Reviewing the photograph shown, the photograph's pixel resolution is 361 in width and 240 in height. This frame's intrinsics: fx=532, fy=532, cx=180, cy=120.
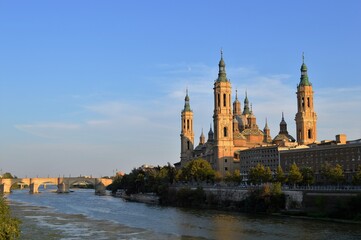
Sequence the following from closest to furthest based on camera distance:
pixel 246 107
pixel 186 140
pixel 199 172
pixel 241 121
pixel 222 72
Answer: pixel 199 172 < pixel 222 72 < pixel 241 121 < pixel 246 107 < pixel 186 140

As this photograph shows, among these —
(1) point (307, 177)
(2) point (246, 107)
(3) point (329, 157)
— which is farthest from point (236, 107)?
(1) point (307, 177)

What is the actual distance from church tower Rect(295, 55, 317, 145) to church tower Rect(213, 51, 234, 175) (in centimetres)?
1896

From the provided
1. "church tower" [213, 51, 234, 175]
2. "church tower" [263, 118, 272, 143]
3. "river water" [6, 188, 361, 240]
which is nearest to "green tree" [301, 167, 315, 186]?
"river water" [6, 188, 361, 240]

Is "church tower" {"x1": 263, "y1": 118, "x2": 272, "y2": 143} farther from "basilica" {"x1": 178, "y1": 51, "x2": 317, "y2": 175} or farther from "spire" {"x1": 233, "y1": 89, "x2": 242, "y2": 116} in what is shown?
"spire" {"x1": 233, "y1": 89, "x2": 242, "y2": 116}

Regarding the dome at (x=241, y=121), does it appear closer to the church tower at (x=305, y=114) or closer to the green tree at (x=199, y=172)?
the church tower at (x=305, y=114)

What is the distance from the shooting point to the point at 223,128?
14575 cm

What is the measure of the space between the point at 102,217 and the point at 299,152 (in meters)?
54.9

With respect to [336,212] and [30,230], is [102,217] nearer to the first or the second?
[30,230]

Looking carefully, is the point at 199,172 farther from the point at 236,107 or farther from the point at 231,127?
the point at 236,107

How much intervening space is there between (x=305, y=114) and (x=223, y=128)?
22.6 meters

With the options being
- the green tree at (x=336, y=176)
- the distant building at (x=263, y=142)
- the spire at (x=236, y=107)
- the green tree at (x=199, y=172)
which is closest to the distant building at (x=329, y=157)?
the distant building at (x=263, y=142)

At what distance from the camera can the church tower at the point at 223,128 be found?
145625 millimetres

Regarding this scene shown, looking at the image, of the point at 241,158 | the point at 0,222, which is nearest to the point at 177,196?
the point at 241,158

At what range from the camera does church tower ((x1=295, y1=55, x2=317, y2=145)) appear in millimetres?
144500
